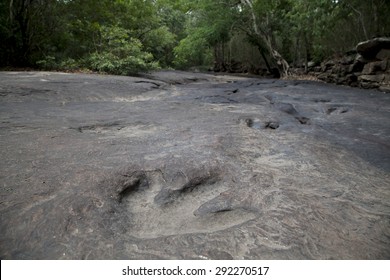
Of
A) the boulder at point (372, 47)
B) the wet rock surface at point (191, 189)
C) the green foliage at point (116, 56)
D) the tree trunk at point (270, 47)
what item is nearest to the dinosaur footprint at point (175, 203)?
the wet rock surface at point (191, 189)

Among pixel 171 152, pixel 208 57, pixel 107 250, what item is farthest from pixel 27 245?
pixel 208 57

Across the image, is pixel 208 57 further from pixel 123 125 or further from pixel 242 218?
pixel 242 218

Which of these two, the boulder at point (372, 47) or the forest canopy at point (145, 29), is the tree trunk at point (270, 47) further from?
the boulder at point (372, 47)

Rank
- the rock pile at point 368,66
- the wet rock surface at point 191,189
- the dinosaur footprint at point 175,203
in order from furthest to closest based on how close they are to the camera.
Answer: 1. the rock pile at point 368,66
2. the dinosaur footprint at point 175,203
3. the wet rock surface at point 191,189

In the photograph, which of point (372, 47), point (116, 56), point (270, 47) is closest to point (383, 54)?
point (372, 47)

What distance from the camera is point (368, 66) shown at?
20.5ft

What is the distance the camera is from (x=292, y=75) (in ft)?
36.6

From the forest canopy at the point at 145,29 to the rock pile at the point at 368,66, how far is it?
64 cm

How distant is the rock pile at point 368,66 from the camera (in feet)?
19.1

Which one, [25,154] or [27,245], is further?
[25,154]

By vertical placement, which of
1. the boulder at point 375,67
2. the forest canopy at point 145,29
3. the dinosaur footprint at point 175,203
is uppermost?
the forest canopy at point 145,29

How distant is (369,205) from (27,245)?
57.0 inches

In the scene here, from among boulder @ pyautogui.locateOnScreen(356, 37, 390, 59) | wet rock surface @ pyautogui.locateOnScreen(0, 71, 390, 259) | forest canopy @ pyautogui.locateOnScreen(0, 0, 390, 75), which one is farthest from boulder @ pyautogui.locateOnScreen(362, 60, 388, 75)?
wet rock surface @ pyautogui.locateOnScreen(0, 71, 390, 259)

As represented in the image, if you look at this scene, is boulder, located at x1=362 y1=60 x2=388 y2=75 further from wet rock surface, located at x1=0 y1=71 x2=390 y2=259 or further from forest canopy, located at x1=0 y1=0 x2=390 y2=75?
wet rock surface, located at x1=0 y1=71 x2=390 y2=259
